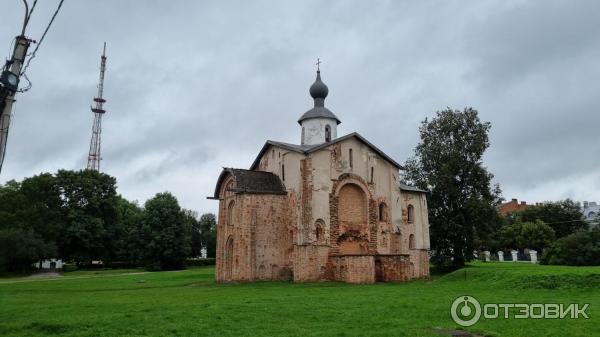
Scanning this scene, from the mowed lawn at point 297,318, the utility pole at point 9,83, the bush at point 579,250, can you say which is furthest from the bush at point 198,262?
the utility pole at point 9,83

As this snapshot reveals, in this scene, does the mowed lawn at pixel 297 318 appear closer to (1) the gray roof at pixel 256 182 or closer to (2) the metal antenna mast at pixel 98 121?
(1) the gray roof at pixel 256 182

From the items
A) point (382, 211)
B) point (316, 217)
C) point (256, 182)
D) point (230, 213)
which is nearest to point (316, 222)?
point (316, 217)

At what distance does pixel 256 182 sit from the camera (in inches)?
1145

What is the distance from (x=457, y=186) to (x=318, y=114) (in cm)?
1203

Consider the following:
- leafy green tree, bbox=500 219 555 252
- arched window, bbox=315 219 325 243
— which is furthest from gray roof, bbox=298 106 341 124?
leafy green tree, bbox=500 219 555 252

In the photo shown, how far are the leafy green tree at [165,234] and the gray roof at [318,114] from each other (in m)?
23.7

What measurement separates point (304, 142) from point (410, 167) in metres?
9.53

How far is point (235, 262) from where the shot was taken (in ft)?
91.2

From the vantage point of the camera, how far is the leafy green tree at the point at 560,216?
205 feet

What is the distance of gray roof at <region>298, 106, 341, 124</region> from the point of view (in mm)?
34188

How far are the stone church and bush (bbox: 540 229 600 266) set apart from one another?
10.8 meters

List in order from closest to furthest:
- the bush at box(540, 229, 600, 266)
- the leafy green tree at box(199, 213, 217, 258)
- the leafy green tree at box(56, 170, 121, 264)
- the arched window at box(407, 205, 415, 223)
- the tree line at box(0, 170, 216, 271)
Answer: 1. the bush at box(540, 229, 600, 266)
2. the arched window at box(407, 205, 415, 223)
3. the tree line at box(0, 170, 216, 271)
4. the leafy green tree at box(56, 170, 121, 264)
5. the leafy green tree at box(199, 213, 217, 258)

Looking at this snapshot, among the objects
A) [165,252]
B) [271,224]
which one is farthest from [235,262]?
[165,252]

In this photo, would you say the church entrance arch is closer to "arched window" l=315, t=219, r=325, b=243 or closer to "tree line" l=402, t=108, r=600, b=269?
"arched window" l=315, t=219, r=325, b=243
